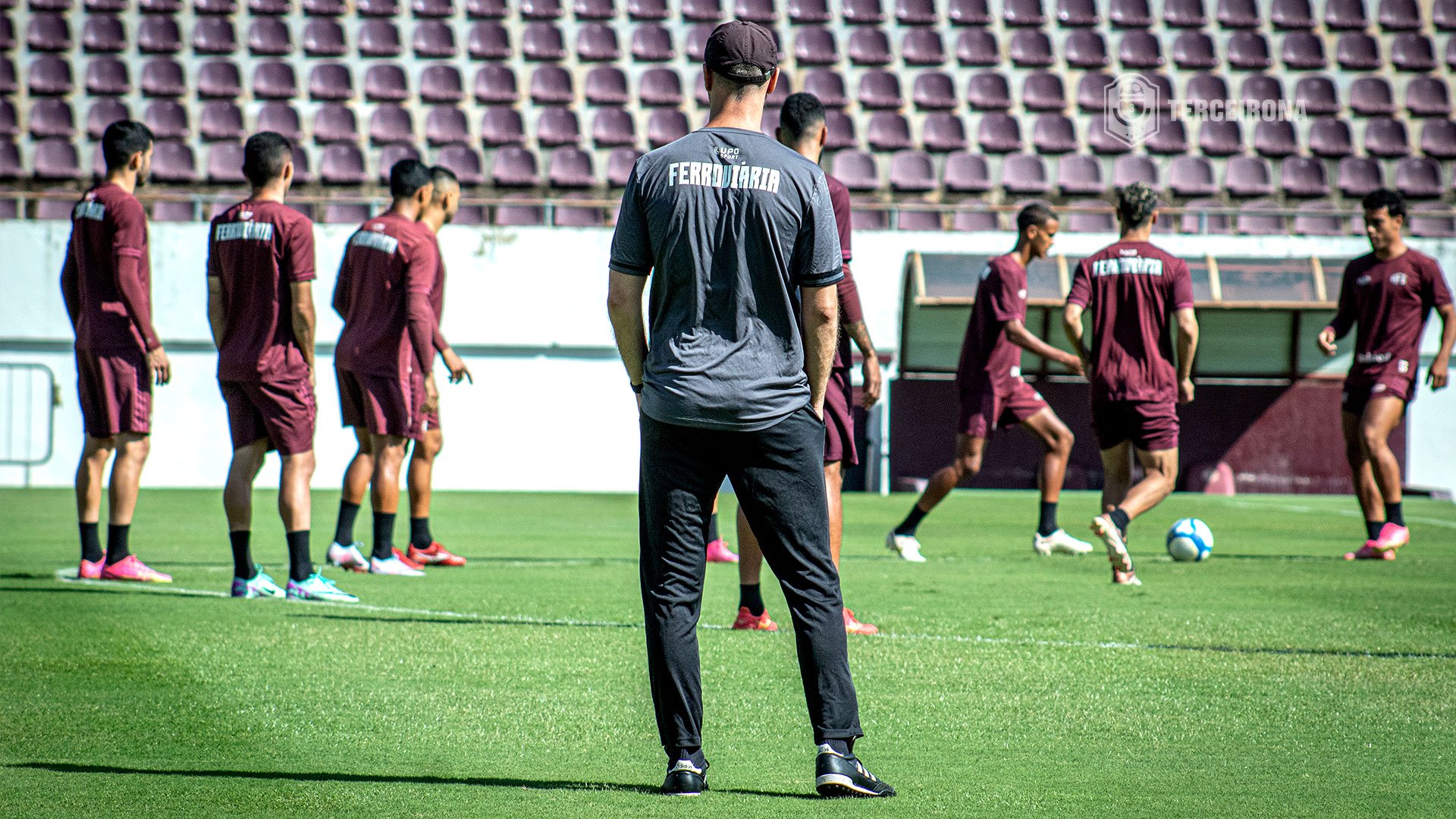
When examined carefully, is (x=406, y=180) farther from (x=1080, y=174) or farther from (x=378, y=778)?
(x=1080, y=174)

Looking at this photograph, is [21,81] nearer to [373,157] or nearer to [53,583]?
[373,157]

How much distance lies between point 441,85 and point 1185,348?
14.1 m

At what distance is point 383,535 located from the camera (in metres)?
8.48

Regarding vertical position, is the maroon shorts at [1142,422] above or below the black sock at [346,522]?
above

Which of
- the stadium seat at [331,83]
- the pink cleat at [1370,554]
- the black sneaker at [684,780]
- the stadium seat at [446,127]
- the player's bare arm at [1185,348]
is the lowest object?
the pink cleat at [1370,554]

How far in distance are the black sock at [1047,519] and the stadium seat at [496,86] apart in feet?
40.6

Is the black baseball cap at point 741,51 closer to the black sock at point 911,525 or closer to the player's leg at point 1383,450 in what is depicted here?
the black sock at point 911,525

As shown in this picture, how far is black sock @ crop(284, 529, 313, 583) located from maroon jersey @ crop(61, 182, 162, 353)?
1198mm

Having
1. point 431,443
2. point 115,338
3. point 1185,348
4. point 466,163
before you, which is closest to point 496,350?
point 466,163

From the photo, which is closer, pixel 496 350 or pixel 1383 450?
pixel 1383 450

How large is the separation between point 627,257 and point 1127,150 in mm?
18006

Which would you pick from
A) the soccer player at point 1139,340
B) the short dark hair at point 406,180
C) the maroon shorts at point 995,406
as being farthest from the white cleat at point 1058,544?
the short dark hair at point 406,180

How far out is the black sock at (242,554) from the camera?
7047 mm

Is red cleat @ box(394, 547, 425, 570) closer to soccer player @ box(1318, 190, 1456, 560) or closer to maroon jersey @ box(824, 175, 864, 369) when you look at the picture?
maroon jersey @ box(824, 175, 864, 369)
